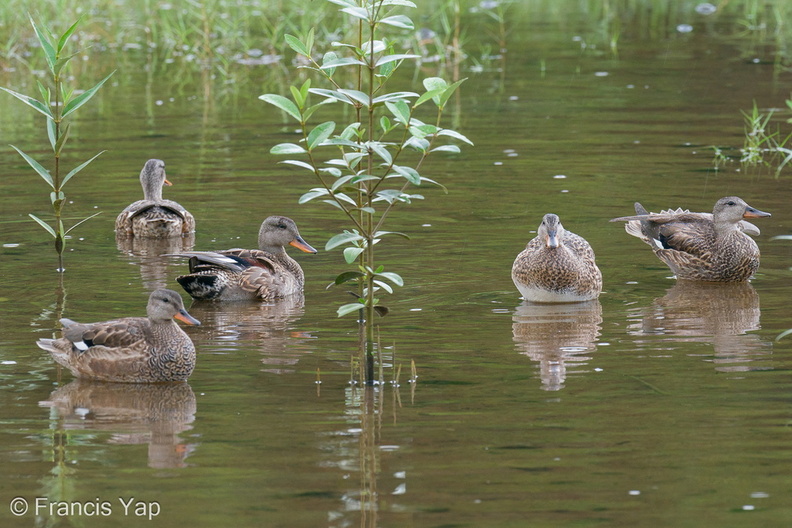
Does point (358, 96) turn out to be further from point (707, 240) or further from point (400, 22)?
point (707, 240)

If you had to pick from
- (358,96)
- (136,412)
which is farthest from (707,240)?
(136,412)

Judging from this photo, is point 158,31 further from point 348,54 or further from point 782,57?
point 782,57

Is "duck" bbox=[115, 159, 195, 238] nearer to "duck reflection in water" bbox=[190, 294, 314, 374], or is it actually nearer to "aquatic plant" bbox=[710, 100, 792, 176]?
"duck reflection in water" bbox=[190, 294, 314, 374]

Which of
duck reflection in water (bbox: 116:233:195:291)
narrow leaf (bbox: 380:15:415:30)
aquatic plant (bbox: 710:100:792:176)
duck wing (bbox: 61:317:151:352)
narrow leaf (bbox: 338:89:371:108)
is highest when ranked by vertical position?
narrow leaf (bbox: 380:15:415:30)

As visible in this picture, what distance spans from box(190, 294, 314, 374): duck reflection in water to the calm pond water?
4 centimetres

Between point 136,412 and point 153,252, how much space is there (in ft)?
15.8

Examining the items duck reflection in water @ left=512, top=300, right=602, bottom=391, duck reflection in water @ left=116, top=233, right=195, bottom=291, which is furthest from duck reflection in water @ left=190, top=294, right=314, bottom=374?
duck reflection in water @ left=512, top=300, right=602, bottom=391

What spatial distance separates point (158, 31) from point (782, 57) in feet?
39.9

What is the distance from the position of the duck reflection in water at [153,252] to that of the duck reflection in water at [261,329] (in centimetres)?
61

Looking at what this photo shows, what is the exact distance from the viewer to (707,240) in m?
11.0

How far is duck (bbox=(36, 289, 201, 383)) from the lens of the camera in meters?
7.95

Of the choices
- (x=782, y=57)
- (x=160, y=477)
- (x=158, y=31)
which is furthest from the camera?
(x=158, y=31)

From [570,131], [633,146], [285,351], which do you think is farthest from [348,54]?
[285,351]

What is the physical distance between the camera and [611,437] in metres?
6.77
